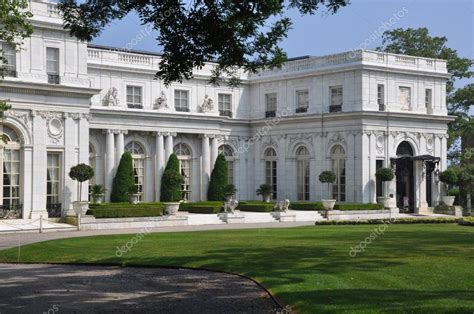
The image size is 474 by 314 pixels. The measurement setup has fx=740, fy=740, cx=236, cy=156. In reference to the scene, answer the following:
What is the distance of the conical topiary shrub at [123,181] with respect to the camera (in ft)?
156

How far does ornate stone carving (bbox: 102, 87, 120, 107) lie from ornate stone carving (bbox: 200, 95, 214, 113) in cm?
725

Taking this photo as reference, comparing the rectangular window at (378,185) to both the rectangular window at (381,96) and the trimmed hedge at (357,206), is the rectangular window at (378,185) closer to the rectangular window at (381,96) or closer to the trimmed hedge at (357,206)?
the trimmed hedge at (357,206)

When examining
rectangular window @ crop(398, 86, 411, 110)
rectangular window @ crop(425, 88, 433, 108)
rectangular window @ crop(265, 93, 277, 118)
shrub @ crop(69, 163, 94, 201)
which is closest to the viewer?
Result: shrub @ crop(69, 163, 94, 201)

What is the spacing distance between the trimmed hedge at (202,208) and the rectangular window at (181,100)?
29.9 feet

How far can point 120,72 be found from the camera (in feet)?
164

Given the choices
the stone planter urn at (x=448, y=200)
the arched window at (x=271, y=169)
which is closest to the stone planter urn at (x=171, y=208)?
the arched window at (x=271, y=169)

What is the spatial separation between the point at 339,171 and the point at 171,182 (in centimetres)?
1191

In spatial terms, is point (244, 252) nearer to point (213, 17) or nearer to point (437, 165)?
point (213, 17)

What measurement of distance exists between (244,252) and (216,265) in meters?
→ 2.62

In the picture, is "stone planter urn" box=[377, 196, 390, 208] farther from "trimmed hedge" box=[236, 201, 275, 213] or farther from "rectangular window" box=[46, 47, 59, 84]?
"rectangular window" box=[46, 47, 59, 84]

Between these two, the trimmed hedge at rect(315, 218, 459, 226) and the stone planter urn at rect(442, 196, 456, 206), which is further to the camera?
the stone planter urn at rect(442, 196, 456, 206)

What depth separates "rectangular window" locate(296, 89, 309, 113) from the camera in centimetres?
5391

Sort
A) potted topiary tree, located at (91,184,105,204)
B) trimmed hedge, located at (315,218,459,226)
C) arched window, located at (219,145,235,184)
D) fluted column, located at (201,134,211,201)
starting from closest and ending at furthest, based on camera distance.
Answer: trimmed hedge, located at (315,218,459,226)
potted topiary tree, located at (91,184,105,204)
fluted column, located at (201,134,211,201)
arched window, located at (219,145,235,184)

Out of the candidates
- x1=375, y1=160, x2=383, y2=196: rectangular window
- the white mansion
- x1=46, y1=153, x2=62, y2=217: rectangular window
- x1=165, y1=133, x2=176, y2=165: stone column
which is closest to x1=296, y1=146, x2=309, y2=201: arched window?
the white mansion
